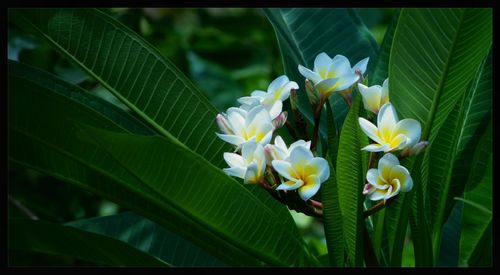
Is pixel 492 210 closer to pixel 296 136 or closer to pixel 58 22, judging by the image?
pixel 296 136

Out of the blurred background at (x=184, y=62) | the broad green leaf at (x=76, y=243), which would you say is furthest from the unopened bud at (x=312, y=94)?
the blurred background at (x=184, y=62)

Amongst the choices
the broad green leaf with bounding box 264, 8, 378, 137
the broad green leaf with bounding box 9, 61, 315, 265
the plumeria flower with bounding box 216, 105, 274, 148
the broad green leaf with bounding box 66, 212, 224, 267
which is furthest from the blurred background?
the plumeria flower with bounding box 216, 105, 274, 148

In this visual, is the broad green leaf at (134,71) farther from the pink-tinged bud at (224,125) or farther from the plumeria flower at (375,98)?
the plumeria flower at (375,98)

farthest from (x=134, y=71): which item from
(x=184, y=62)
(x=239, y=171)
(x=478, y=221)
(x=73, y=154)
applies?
(x=184, y=62)

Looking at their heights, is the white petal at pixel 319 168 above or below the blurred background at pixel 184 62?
below

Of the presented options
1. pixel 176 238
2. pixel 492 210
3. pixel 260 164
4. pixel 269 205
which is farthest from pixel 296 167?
pixel 176 238
